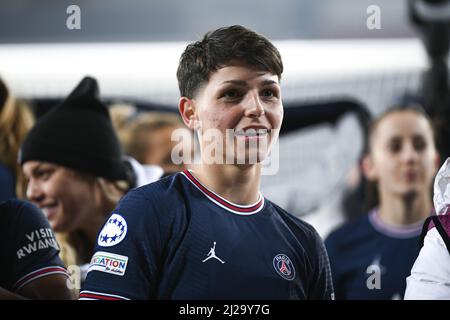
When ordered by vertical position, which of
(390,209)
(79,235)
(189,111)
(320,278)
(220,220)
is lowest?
(390,209)

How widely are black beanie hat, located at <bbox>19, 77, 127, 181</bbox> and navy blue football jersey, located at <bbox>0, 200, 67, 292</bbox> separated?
0.18 meters

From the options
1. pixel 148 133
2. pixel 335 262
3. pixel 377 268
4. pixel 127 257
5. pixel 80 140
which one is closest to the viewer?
pixel 127 257

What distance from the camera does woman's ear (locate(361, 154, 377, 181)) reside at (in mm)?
2426

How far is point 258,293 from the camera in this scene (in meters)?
1.15

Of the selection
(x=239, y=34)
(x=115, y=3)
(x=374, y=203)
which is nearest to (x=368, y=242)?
(x=374, y=203)

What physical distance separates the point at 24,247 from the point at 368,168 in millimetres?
1423

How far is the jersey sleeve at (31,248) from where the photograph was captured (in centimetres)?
135

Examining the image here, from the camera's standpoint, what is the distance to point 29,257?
1358 mm

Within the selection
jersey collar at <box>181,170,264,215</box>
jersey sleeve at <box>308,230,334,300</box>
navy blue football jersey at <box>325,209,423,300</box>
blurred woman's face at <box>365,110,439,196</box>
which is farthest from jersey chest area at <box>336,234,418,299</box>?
jersey collar at <box>181,170,264,215</box>

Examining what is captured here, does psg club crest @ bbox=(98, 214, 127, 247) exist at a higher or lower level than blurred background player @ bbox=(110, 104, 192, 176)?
higher

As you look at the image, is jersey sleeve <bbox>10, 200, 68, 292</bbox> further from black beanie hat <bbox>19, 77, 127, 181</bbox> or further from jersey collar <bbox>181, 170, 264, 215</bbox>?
jersey collar <bbox>181, 170, 264, 215</bbox>

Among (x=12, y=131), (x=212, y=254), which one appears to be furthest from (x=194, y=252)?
(x=12, y=131)

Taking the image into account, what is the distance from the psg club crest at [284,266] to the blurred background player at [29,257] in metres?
0.44

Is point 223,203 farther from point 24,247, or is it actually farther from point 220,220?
point 24,247
